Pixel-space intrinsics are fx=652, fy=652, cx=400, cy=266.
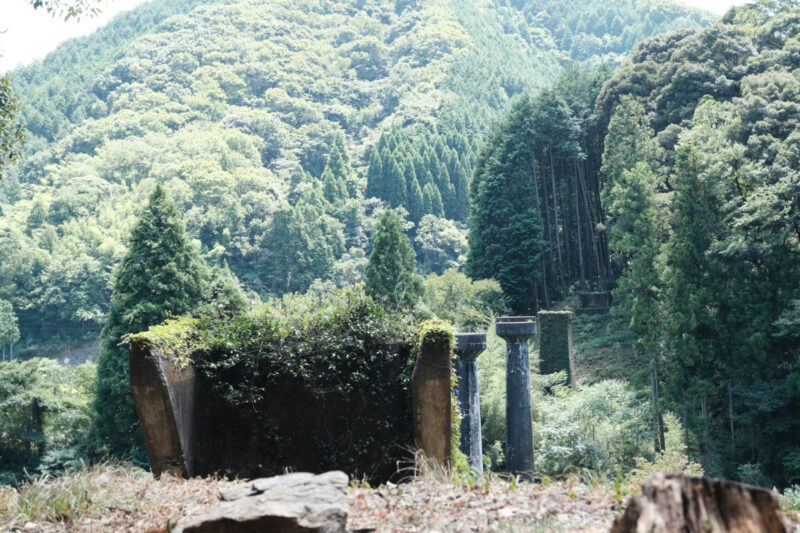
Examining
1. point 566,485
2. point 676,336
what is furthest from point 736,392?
point 566,485

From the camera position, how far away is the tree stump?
2422 mm

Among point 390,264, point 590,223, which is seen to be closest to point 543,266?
point 590,223

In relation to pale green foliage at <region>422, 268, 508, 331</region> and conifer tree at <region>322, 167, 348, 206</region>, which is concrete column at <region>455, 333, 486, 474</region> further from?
conifer tree at <region>322, 167, 348, 206</region>

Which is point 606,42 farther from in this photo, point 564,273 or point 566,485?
point 566,485

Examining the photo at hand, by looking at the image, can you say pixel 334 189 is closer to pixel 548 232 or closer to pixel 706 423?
pixel 548 232

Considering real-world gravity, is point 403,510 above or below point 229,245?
below

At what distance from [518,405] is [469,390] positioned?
2.52m

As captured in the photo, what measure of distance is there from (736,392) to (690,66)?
15.4 m

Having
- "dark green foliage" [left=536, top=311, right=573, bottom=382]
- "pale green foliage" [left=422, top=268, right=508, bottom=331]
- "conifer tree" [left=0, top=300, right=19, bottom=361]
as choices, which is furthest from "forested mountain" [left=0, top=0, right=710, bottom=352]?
"dark green foliage" [left=536, top=311, right=573, bottom=382]

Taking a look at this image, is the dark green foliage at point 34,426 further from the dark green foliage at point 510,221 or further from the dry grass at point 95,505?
the dark green foliage at point 510,221

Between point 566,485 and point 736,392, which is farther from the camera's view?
point 736,392

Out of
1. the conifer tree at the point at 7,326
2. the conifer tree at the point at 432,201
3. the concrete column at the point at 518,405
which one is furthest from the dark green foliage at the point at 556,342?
the conifer tree at the point at 7,326

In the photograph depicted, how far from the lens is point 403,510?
3.91m

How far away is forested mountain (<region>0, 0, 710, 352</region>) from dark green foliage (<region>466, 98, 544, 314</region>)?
15.9 m
